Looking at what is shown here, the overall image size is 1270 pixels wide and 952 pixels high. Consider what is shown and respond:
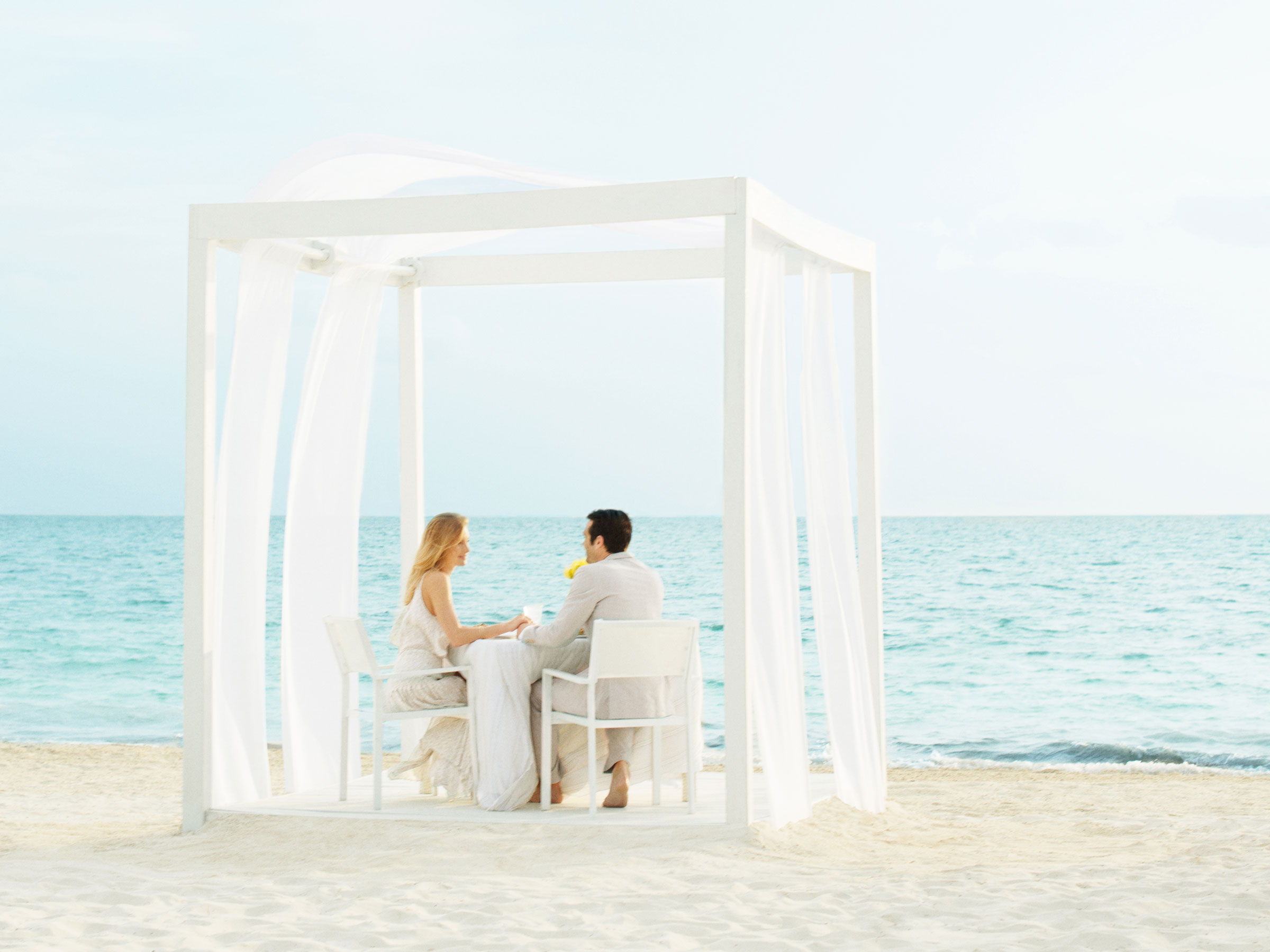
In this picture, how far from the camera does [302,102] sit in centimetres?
2325

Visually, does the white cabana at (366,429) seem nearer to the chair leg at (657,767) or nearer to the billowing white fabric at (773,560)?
the billowing white fabric at (773,560)

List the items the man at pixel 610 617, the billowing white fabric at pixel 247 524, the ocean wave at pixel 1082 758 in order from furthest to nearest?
the ocean wave at pixel 1082 758 → the billowing white fabric at pixel 247 524 → the man at pixel 610 617

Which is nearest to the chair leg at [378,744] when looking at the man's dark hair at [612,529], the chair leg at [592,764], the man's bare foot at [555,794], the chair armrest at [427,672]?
the chair armrest at [427,672]

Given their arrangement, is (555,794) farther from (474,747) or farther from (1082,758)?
(1082,758)

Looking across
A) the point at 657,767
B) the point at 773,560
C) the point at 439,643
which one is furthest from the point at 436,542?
the point at 773,560

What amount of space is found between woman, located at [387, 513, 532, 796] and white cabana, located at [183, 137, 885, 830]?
645 mm

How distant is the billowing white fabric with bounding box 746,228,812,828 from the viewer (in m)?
5.34

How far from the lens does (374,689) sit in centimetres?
552

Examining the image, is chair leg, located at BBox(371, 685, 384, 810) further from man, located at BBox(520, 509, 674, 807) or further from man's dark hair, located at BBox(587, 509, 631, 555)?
man's dark hair, located at BBox(587, 509, 631, 555)

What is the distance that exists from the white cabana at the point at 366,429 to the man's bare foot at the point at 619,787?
1.87ft

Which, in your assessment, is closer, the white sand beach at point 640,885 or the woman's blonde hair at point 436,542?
the white sand beach at point 640,885

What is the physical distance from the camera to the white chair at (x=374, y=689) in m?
5.61

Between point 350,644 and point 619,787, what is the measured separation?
4.08ft

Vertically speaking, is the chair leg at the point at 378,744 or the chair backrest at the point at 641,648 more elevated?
the chair backrest at the point at 641,648
